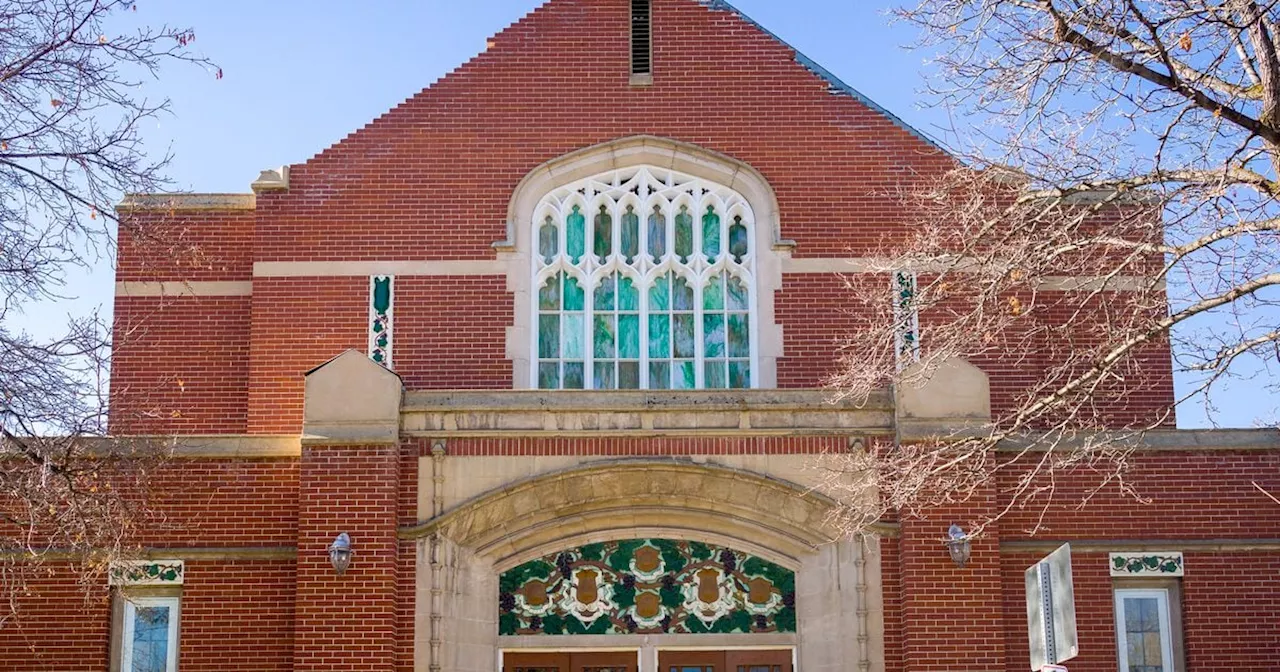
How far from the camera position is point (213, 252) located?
20.7 metres

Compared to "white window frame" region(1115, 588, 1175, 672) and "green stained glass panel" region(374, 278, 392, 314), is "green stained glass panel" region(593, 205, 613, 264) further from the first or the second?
"white window frame" region(1115, 588, 1175, 672)

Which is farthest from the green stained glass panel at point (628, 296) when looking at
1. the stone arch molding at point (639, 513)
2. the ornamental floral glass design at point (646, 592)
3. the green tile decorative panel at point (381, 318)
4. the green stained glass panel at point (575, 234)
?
the ornamental floral glass design at point (646, 592)

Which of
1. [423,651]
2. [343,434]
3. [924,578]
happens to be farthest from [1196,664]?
[343,434]

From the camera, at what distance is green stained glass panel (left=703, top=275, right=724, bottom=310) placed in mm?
19953

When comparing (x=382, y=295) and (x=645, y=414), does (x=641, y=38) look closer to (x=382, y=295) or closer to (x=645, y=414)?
(x=382, y=295)

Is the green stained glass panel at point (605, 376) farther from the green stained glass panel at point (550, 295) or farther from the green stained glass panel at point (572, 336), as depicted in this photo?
the green stained glass panel at point (550, 295)

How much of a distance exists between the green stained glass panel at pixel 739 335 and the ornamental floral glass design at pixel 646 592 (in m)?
2.86

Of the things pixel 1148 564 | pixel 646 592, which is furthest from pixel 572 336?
pixel 1148 564

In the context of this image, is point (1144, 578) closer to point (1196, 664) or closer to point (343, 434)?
point (1196, 664)

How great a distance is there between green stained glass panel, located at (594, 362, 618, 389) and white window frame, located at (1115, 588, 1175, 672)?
5721 mm

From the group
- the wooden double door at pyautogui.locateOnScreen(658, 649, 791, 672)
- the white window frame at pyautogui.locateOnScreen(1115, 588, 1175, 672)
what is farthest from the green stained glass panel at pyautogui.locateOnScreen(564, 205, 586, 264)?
the white window frame at pyautogui.locateOnScreen(1115, 588, 1175, 672)

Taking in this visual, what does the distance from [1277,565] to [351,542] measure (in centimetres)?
905

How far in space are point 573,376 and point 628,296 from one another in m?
1.13

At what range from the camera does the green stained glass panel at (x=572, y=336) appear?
1967cm
